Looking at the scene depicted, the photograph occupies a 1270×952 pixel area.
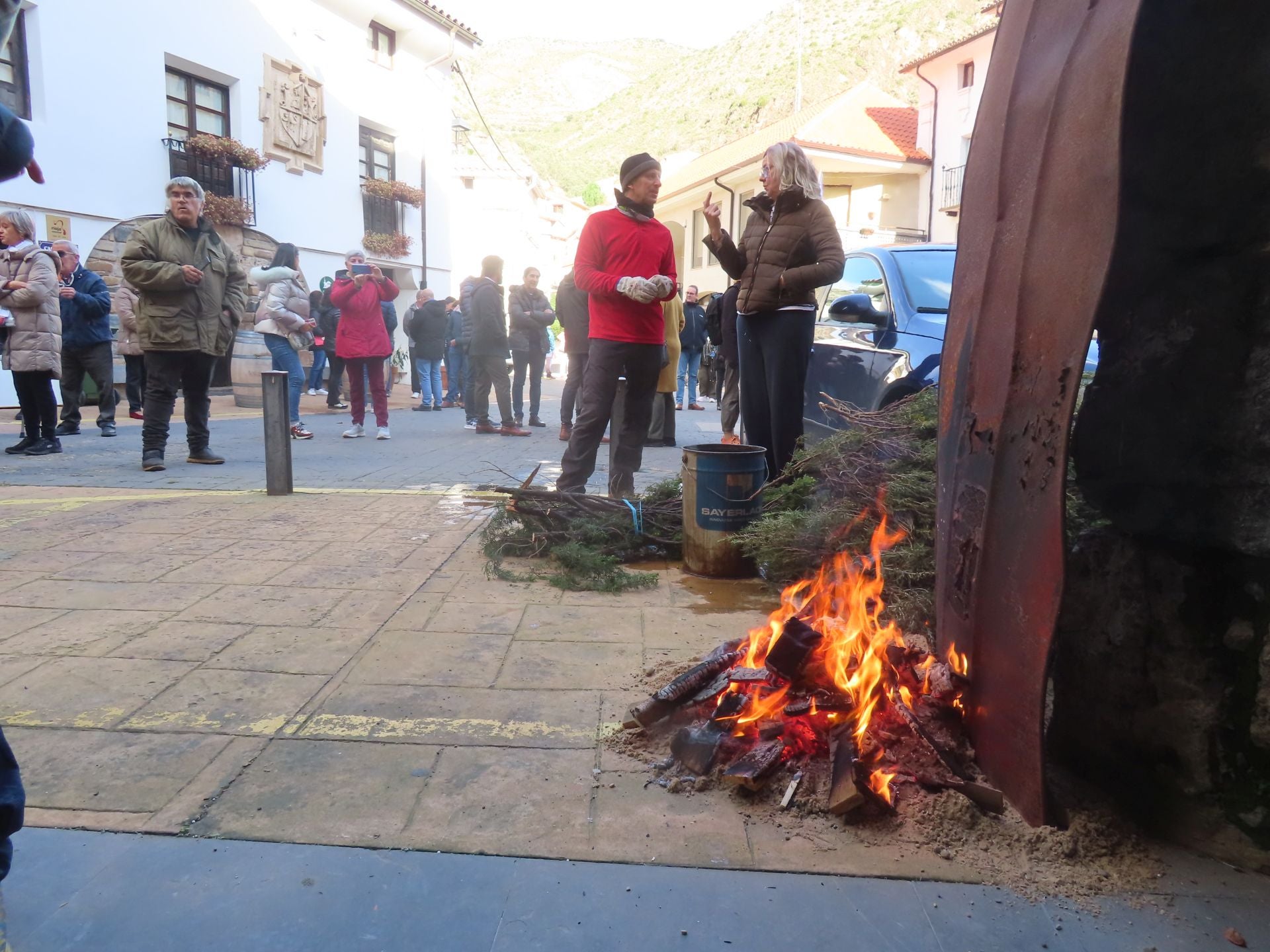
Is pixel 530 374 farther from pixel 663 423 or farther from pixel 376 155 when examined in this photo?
pixel 376 155

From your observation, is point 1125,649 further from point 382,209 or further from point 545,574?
point 382,209

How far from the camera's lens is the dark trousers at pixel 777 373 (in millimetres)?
4973

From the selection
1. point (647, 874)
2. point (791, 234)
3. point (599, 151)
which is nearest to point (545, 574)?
point (791, 234)

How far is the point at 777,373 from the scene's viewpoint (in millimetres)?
5004

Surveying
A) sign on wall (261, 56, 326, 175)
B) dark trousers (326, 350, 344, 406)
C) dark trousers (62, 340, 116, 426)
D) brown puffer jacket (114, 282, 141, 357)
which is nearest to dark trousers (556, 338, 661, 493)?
dark trousers (62, 340, 116, 426)

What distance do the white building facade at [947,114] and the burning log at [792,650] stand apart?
27784 millimetres

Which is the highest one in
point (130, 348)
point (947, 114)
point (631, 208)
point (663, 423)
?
point (947, 114)

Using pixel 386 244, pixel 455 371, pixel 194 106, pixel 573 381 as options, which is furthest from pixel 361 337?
pixel 386 244

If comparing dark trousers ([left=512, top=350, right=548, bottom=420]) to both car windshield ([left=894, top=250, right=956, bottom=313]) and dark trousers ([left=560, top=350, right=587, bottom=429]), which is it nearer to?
dark trousers ([left=560, top=350, right=587, bottom=429])

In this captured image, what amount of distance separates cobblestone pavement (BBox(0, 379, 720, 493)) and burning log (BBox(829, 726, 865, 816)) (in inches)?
144

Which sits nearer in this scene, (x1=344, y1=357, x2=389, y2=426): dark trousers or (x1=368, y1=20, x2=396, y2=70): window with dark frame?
(x1=344, y1=357, x2=389, y2=426): dark trousers

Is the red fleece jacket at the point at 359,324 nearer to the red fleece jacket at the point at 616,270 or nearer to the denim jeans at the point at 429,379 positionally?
the red fleece jacket at the point at 616,270

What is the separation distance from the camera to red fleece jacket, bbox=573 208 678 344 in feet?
17.9

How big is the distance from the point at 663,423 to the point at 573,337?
1.45 m
